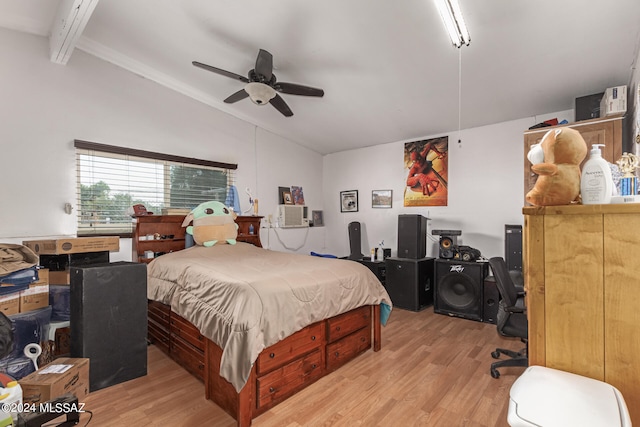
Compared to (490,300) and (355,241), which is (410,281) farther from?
(355,241)

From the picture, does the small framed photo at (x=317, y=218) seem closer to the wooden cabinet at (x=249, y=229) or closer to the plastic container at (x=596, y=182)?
the wooden cabinet at (x=249, y=229)

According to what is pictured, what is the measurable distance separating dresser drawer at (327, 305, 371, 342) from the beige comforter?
102 millimetres

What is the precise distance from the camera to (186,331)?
236 cm

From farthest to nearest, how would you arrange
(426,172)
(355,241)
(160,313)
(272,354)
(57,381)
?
1. (355,241)
2. (426,172)
3. (160,313)
4. (272,354)
5. (57,381)

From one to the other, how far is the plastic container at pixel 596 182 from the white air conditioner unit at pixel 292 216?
4083 mm

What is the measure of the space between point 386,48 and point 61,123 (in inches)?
127

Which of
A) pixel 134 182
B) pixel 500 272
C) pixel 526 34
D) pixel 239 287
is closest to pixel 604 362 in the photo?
pixel 500 272

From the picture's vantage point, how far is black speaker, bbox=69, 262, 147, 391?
2102 millimetres

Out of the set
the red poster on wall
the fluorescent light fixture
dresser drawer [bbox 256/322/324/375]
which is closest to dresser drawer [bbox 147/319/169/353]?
dresser drawer [bbox 256/322/324/375]

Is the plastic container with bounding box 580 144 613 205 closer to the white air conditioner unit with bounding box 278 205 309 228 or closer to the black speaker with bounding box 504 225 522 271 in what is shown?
the black speaker with bounding box 504 225 522 271

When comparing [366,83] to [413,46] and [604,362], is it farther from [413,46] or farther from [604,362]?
[604,362]

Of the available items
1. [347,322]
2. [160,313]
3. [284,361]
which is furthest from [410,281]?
[160,313]

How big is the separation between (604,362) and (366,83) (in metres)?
2.99

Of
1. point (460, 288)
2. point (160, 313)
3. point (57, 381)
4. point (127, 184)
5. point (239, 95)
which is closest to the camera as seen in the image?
point (57, 381)
